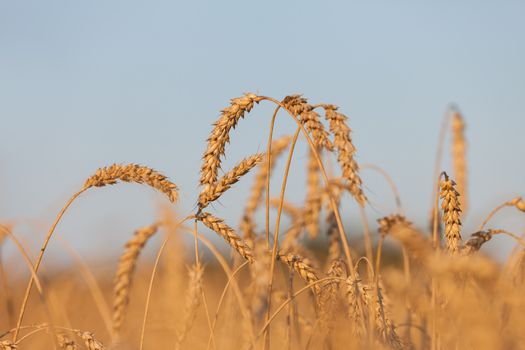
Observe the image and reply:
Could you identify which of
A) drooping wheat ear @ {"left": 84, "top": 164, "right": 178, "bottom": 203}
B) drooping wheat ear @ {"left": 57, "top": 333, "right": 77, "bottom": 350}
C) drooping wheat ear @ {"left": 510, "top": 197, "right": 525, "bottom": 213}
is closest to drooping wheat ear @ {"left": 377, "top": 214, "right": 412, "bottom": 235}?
drooping wheat ear @ {"left": 510, "top": 197, "right": 525, "bottom": 213}

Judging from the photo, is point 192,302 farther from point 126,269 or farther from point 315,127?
point 315,127

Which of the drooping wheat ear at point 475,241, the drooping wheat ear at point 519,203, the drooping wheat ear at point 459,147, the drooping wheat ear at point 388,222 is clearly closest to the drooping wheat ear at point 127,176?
the drooping wheat ear at point 475,241

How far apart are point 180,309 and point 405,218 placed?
113cm

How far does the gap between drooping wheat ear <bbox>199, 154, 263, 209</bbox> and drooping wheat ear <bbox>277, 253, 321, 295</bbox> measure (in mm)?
352

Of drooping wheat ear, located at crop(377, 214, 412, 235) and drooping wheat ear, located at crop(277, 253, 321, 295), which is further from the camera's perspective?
drooping wheat ear, located at crop(377, 214, 412, 235)

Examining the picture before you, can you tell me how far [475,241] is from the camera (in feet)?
8.71

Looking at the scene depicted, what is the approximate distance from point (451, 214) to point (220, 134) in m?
0.86

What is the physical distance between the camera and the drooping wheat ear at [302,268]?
99.3 inches

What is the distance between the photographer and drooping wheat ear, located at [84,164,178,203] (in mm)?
2526

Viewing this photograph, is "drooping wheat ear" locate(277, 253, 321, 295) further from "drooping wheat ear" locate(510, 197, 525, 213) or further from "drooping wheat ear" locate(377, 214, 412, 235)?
"drooping wheat ear" locate(510, 197, 525, 213)

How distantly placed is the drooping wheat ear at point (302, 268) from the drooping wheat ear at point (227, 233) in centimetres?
15

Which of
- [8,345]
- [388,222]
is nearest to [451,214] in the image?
[388,222]

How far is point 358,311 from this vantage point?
8.12 ft

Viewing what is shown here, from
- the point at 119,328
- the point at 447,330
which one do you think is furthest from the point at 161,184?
the point at 447,330
